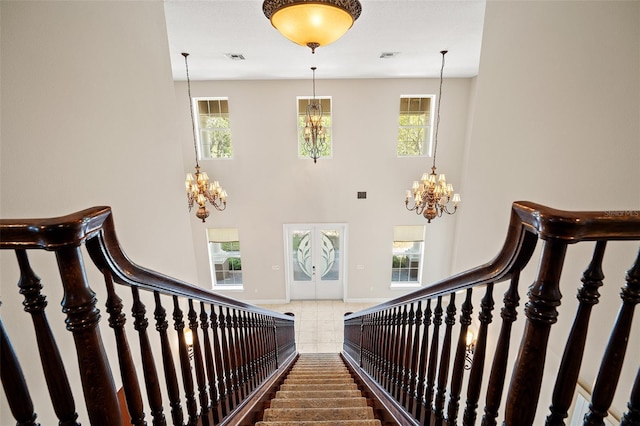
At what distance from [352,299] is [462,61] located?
17.3 feet

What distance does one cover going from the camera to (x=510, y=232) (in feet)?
2.30

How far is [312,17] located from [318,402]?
239 cm

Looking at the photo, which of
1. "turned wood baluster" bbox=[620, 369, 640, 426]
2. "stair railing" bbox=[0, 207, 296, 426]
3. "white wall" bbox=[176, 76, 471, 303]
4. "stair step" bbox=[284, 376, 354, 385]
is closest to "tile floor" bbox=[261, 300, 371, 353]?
"white wall" bbox=[176, 76, 471, 303]

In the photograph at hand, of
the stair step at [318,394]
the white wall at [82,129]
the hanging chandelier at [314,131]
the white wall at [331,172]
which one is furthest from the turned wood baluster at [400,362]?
the white wall at [331,172]

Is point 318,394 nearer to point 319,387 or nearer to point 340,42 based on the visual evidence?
point 319,387

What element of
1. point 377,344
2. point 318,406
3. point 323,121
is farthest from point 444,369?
point 323,121

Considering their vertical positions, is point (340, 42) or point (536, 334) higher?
point (340, 42)

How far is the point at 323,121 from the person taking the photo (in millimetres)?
6004

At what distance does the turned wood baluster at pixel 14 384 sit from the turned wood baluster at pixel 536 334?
3.38ft

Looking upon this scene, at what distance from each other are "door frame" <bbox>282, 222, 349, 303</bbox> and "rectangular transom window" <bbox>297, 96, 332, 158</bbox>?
153 cm

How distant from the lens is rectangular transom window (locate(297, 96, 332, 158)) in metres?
5.93

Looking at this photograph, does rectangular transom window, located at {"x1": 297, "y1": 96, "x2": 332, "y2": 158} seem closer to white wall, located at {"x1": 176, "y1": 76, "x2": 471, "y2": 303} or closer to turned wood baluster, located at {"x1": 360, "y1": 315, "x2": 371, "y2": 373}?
white wall, located at {"x1": 176, "y1": 76, "x2": 471, "y2": 303}

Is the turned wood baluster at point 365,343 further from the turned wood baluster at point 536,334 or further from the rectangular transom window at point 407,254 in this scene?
the rectangular transom window at point 407,254

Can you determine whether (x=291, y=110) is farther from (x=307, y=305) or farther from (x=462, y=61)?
(x=307, y=305)
